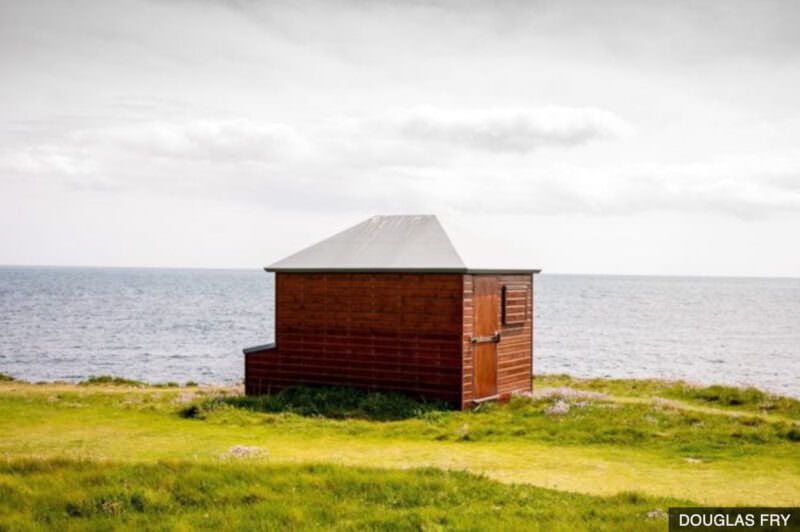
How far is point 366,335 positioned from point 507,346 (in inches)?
192

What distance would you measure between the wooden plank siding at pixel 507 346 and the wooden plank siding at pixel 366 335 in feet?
0.93

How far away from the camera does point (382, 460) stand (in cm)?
1639

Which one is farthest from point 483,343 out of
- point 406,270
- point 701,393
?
point 701,393

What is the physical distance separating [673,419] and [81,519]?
50.9 feet

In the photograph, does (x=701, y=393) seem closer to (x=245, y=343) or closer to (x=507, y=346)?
(x=507, y=346)

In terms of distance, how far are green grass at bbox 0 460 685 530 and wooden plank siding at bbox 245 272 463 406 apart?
9.44 m

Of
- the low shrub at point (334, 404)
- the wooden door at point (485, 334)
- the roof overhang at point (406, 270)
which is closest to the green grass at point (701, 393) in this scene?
the wooden door at point (485, 334)

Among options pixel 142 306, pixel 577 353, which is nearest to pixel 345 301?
pixel 577 353

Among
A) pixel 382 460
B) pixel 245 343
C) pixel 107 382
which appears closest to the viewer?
pixel 382 460

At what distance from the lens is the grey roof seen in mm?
23953

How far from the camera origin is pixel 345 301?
25.1 meters

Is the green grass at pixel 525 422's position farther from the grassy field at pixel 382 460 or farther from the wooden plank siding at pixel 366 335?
the wooden plank siding at pixel 366 335

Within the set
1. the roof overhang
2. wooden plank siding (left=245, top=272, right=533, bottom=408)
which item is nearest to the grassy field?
wooden plank siding (left=245, top=272, right=533, bottom=408)

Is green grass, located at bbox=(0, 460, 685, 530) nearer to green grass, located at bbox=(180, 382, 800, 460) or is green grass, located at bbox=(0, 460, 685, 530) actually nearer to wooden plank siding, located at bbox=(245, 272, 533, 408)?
green grass, located at bbox=(180, 382, 800, 460)
